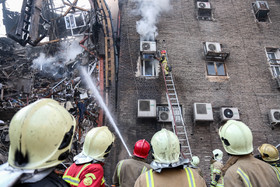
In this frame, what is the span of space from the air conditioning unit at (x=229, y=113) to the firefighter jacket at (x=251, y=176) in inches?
224

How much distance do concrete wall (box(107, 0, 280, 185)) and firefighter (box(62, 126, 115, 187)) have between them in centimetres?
417

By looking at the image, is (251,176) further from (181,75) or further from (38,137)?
(181,75)

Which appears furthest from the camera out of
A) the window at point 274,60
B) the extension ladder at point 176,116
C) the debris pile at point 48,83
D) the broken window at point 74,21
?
the broken window at point 74,21

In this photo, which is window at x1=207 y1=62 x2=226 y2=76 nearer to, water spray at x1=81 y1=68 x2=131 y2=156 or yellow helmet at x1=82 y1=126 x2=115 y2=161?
water spray at x1=81 y1=68 x2=131 y2=156

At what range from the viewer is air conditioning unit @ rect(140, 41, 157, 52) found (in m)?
8.45

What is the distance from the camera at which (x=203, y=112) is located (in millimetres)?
7496

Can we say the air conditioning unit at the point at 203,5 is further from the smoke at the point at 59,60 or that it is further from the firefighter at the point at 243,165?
the firefighter at the point at 243,165

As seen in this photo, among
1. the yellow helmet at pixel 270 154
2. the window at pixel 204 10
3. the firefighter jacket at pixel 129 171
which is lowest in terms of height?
the firefighter jacket at pixel 129 171

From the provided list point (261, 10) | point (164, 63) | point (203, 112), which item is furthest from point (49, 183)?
point (261, 10)

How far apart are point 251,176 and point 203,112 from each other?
561 cm

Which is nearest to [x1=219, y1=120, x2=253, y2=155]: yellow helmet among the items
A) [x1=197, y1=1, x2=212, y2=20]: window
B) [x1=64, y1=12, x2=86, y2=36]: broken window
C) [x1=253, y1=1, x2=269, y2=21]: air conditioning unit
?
[x1=197, y1=1, x2=212, y2=20]: window

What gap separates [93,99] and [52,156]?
23.7 feet

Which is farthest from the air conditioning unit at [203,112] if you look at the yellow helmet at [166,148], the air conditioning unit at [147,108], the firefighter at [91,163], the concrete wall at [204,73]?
the yellow helmet at [166,148]

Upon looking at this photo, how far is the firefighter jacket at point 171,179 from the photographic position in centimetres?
179
